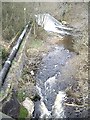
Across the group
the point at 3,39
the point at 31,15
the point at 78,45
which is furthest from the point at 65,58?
the point at 31,15

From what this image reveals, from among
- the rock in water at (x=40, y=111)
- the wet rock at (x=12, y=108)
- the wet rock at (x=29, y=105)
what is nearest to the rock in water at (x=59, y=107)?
the rock in water at (x=40, y=111)

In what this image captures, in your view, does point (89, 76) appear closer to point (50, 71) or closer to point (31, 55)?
point (50, 71)

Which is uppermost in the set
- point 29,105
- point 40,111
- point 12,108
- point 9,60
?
point 9,60

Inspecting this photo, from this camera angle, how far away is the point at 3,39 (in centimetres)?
1045

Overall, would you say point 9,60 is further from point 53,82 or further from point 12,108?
point 12,108

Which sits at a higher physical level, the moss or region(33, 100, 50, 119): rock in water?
the moss

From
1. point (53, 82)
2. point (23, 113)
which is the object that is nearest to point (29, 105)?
point (23, 113)

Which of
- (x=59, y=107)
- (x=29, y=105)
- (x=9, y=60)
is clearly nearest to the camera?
(x=29, y=105)

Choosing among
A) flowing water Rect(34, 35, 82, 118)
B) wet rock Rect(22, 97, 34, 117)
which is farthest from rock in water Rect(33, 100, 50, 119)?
wet rock Rect(22, 97, 34, 117)

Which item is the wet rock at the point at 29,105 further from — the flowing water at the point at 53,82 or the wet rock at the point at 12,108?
the wet rock at the point at 12,108

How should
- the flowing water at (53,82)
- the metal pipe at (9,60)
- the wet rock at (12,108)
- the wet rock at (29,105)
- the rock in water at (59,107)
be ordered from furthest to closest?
the metal pipe at (9,60)
the flowing water at (53,82)
the rock in water at (59,107)
the wet rock at (29,105)
the wet rock at (12,108)

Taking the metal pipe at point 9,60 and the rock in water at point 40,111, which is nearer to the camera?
the rock in water at point 40,111

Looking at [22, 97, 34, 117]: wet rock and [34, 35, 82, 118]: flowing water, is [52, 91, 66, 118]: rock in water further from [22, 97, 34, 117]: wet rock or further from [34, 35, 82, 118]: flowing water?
[22, 97, 34, 117]: wet rock

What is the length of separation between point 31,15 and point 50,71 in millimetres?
4113
